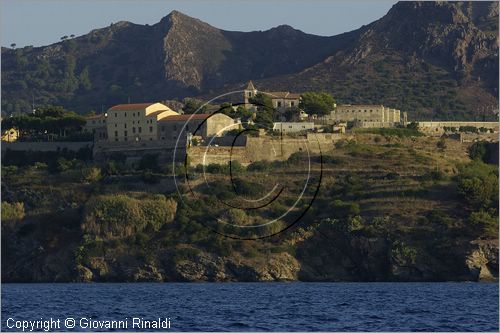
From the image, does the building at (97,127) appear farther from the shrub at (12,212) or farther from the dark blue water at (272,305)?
the dark blue water at (272,305)

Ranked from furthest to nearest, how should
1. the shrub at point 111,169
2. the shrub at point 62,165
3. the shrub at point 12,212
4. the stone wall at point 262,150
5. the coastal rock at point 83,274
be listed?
1. the shrub at point 62,165
2. the stone wall at point 262,150
3. the shrub at point 111,169
4. the shrub at point 12,212
5. the coastal rock at point 83,274

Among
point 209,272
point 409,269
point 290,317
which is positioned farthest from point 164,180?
point 290,317

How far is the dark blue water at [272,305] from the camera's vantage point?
311 feet

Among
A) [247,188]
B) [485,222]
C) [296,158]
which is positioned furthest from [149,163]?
[485,222]

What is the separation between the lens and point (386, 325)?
93125mm

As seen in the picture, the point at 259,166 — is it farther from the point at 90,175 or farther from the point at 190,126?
the point at 90,175

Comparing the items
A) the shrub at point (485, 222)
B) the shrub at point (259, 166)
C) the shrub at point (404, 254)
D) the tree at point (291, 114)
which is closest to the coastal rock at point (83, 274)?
the shrub at point (404, 254)

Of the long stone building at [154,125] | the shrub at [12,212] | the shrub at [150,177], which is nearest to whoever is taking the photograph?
the shrub at [12,212]

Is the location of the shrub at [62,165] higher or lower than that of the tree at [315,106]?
lower

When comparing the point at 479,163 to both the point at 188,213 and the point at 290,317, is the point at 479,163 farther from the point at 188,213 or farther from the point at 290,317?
the point at 290,317

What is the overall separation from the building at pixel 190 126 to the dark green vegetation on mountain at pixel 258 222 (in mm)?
4989

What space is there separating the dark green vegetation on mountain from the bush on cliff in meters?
0.10

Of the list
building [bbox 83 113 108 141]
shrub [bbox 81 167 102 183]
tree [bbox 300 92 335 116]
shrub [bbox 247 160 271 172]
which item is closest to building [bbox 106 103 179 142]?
building [bbox 83 113 108 141]

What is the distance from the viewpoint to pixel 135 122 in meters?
182
